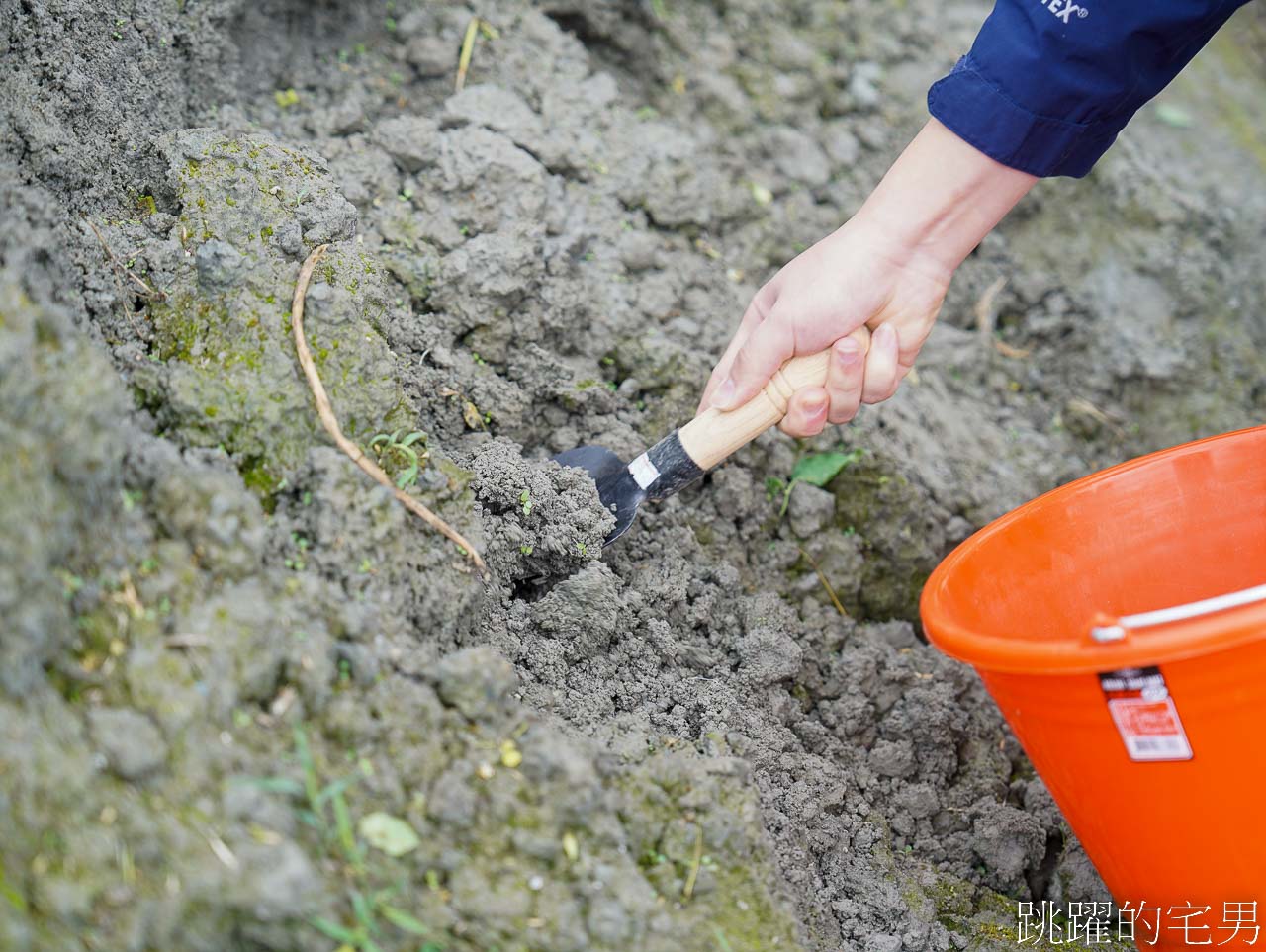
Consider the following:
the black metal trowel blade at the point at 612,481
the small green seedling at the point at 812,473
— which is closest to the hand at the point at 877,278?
the black metal trowel blade at the point at 612,481

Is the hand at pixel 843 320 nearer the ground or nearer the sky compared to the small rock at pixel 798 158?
nearer the ground

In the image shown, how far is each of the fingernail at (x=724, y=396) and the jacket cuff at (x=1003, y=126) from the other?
2.19 ft

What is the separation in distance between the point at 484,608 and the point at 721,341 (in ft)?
3.69

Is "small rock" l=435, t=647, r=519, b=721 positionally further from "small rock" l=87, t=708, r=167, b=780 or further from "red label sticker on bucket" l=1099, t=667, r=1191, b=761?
"red label sticker on bucket" l=1099, t=667, r=1191, b=761

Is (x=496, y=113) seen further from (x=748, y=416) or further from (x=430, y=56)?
(x=748, y=416)

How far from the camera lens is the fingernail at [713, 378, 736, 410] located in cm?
220

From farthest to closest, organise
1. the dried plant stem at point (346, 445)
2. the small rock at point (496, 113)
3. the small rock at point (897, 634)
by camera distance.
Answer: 1. the small rock at point (496, 113)
2. the small rock at point (897, 634)
3. the dried plant stem at point (346, 445)

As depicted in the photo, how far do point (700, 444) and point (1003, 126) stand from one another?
0.85 m

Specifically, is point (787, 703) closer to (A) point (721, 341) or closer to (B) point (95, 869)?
(A) point (721, 341)

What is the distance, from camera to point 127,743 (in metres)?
1.40

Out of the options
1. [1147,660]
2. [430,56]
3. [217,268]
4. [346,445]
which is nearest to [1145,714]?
[1147,660]

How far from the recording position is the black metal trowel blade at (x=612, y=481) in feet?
7.27

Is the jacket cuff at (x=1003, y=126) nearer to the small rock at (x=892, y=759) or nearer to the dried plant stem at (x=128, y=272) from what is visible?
the small rock at (x=892, y=759)

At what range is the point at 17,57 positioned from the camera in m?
2.03
